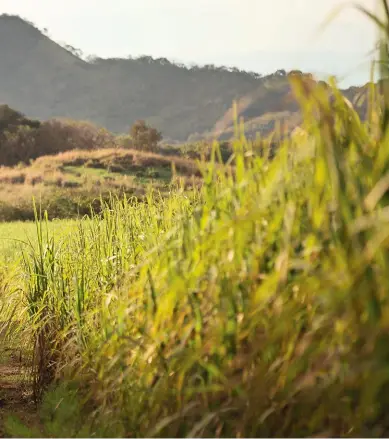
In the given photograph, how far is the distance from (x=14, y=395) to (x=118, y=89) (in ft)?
405

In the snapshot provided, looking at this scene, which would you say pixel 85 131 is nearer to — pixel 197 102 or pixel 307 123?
pixel 307 123

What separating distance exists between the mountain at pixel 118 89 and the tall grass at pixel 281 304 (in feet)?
346

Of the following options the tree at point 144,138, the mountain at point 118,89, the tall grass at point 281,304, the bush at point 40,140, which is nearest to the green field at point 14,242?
the tall grass at point 281,304

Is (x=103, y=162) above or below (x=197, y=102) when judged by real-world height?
below

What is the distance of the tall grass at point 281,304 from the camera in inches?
62.6

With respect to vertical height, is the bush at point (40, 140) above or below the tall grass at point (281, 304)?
above

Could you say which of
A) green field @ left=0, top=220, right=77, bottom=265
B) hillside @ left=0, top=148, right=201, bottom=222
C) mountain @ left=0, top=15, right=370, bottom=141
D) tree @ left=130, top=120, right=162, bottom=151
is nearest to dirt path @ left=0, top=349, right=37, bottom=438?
green field @ left=0, top=220, right=77, bottom=265

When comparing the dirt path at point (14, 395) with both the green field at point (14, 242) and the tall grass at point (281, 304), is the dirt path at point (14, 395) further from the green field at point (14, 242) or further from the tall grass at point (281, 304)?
the green field at point (14, 242)

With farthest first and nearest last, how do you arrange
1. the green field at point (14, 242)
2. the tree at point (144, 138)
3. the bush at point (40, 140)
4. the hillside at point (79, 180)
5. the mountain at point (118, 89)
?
the mountain at point (118, 89)
the tree at point (144, 138)
the bush at point (40, 140)
the hillside at point (79, 180)
the green field at point (14, 242)

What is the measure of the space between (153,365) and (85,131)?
38950 millimetres

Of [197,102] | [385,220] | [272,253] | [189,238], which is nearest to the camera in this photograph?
[385,220]

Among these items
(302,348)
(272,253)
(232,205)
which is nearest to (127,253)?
(232,205)

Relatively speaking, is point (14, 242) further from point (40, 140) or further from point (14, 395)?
point (40, 140)

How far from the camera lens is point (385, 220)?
1.55m
